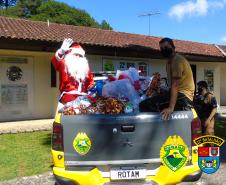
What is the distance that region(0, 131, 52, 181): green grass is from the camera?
6945 mm

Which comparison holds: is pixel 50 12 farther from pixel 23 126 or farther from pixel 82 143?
pixel 82 143

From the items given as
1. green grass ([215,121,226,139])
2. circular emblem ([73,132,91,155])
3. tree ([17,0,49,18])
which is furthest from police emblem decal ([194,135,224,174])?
tree ([17,0,49,18])

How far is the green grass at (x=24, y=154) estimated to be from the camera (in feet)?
22.8

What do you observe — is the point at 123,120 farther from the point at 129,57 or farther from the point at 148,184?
the point at 129,57

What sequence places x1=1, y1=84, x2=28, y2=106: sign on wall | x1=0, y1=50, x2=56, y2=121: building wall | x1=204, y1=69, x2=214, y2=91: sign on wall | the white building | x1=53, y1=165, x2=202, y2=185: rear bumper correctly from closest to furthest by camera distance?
x1=53, y1=165, x2=202, y2=185: rear bumper, the white building, x1=1, y1=84, x2=28, y2=106: sign on wall, x1=0, y1=50, x2=56, y2=121: building wall, x1=204, y1=69, x2=214, y2=91: sign on wall

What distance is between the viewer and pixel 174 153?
457 cm

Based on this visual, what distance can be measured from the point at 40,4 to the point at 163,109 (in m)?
53.3

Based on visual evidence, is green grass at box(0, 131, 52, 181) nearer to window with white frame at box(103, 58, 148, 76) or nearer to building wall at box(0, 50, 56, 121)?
building wall at box(0, 50, 56, 121)

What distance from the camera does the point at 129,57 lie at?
1712 cm

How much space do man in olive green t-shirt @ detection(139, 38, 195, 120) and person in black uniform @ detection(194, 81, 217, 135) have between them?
239 centimetres

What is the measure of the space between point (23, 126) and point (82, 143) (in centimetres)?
783

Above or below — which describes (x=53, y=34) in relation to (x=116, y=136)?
above

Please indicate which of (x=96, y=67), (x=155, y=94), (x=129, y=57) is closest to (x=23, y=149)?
(x=155, y=94)

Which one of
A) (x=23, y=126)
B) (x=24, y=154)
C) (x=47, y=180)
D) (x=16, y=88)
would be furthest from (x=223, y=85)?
(x=47, y=180)
